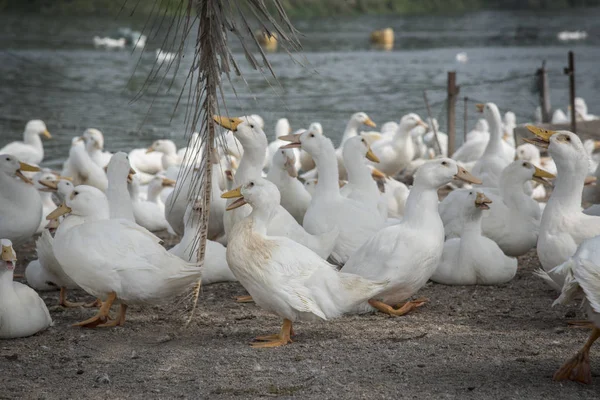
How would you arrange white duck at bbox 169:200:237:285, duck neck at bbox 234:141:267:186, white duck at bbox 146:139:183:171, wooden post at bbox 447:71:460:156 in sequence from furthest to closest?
wooden post at bbox 447:71:460:156 → white duck at bbox 146:139:183:171 → duck neck at bbox 234:141:267:186 → white duck at bbox 169:200:237:285

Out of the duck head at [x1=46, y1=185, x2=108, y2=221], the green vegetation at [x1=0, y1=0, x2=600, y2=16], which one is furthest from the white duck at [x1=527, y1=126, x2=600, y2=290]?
the green vegetation at [x1=0, y1=0, x2=600, y2=16]

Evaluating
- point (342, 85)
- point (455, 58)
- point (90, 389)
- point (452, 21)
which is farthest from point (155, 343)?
point (452, 21)

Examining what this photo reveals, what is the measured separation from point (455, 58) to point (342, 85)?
405 inches

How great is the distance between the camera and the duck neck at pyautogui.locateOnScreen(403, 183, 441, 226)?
5.94 metres

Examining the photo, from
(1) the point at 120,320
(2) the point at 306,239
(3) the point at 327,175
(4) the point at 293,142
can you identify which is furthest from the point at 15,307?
(4) the point at 293,142

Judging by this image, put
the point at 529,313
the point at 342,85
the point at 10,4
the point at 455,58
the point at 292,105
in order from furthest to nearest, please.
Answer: the point at 10,4 → the point at 455,58 → the point at 342,85 → the point at 292,105 → the point at 529,313

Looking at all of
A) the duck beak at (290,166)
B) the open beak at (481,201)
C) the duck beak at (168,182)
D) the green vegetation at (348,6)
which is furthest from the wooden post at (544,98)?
the green vegetation at (348,6)

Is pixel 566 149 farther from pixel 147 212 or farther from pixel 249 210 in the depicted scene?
pixel 147 212

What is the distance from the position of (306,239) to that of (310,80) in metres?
21.1

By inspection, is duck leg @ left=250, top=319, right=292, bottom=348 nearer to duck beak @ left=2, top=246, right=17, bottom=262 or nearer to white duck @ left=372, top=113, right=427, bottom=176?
duck beak @ left=2, top=246, right=17, bottom=262

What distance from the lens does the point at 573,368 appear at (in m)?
4.52

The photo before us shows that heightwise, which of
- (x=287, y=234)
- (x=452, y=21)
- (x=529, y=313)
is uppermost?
(x=452, y=21)

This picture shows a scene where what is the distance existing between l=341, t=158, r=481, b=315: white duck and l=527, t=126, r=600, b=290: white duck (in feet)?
2.35

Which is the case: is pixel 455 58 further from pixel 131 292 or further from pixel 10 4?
pixel 10 4
